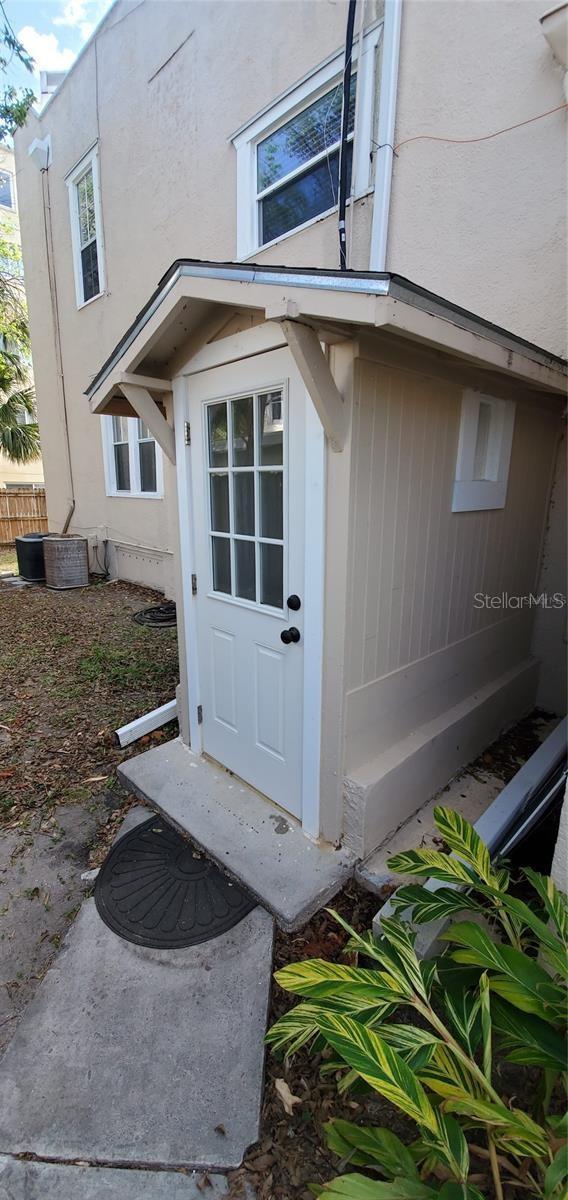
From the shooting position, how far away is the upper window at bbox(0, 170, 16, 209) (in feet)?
52.4

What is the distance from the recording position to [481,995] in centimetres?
125

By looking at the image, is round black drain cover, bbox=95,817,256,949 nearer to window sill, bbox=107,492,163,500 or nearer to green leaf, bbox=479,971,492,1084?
green leaf, bbox=479,971,492,1084

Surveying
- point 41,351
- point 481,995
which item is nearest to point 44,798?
point 481,995

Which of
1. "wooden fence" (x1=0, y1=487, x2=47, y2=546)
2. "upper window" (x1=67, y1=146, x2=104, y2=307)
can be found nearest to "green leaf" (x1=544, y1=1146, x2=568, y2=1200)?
"upper window" (x1=67, y1=146, x2=104, y2=307)

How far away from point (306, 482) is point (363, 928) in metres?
1.92

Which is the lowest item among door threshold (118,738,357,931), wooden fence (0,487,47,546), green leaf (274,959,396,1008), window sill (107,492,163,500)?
door threshold (118,738,357,931)

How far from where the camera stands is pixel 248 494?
8.36ft

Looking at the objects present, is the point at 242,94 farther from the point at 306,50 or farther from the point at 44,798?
the point at 44,798

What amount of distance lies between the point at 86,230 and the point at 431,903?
10.1 meters

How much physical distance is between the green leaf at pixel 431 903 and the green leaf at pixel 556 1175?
61cm

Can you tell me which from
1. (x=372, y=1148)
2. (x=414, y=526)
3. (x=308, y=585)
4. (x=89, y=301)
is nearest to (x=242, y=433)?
(x=308, y=585)

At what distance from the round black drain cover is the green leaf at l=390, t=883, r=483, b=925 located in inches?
33.2

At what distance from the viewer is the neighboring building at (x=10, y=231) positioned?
1560 centimetres

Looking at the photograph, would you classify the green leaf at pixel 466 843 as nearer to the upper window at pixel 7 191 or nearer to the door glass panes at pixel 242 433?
the door glass panes at pixel 242 433
